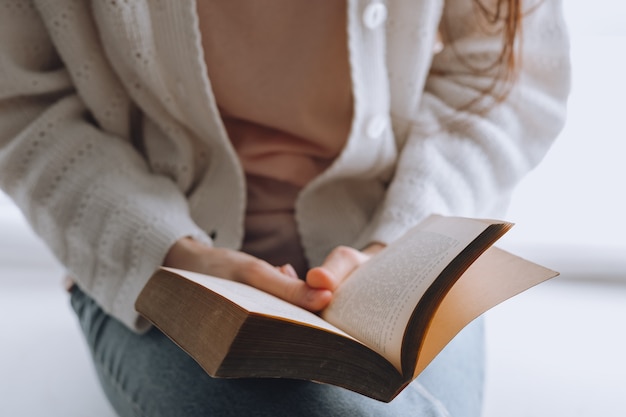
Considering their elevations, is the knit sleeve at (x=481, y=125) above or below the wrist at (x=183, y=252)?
above

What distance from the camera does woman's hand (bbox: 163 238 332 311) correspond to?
1.77ft

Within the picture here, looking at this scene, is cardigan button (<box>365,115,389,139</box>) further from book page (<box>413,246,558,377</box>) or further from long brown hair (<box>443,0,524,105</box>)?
book page (<box>413,246,558,377</box>)

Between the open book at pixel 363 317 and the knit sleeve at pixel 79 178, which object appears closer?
the open book at pixel 363 317

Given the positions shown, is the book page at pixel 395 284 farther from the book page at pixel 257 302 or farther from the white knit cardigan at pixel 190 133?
the white knit cardigan at pixel 190 133

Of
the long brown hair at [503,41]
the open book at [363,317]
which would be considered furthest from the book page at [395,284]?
the long brown hair at [503,41]

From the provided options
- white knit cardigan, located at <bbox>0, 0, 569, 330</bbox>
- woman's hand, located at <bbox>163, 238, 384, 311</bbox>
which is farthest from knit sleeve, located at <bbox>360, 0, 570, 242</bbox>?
woman's hand, located at <bbox>163, 238, 384, 311</bbox>

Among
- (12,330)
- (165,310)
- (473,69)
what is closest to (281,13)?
(473,69)

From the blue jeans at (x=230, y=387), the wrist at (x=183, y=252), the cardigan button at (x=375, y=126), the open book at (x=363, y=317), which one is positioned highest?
the cardigan button at (x=375, y=126)

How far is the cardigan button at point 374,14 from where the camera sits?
0.65 m

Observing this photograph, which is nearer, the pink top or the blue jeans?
the blue jeans

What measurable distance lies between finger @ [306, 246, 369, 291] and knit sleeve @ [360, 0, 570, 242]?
0.32ft

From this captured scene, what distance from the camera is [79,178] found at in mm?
674

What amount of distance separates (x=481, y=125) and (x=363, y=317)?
0.35 m

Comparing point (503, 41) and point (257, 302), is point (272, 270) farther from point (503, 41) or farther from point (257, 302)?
point (503, 41)
